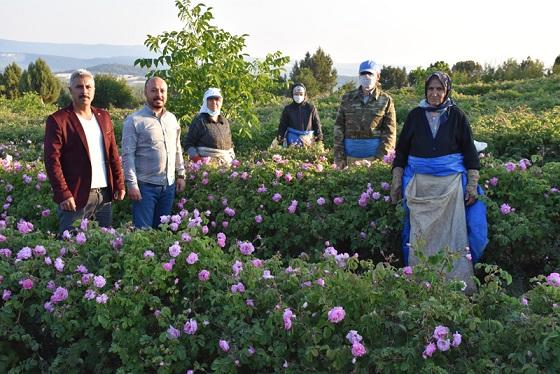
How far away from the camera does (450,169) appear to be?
4312 millimetres

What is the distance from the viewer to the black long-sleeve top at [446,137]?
4.29 meters

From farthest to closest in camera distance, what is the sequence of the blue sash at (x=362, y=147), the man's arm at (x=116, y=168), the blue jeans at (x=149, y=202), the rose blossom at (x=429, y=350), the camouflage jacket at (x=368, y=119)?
1. the blue sash at (x=362, y=147)
2. the camouflage jacket at (x=368, y=119)
3. the blue jeans at (x=149, y=202)
4. the man's arm at (x=116, y=168)
5. the rose blossom at (x=429, y=350)

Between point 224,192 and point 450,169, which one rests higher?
point 450,169

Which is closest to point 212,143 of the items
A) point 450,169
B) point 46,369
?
point 450,169

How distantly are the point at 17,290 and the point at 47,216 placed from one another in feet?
8.13

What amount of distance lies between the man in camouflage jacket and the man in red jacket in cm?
222

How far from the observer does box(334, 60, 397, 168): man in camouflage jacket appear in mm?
5504

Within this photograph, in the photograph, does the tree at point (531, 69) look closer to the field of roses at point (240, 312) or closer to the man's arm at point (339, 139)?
the man's arm at point (339, 139)

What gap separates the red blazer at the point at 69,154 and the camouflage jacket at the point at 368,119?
227cm

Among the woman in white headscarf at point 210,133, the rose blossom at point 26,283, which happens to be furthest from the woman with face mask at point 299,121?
the rose blossom at point 26,283

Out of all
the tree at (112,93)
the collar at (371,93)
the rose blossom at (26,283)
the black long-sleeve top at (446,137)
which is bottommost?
the tree at (112,93)

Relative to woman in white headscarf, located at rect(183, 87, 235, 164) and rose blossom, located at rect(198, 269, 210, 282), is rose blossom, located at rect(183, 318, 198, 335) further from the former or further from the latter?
woman in white headscarf, located at rect(183, 87, 235, 164)

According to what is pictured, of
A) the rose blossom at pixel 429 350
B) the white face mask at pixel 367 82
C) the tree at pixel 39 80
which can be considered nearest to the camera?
the rose blossom at pixel 429 350

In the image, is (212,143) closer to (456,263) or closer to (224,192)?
(224,192)
